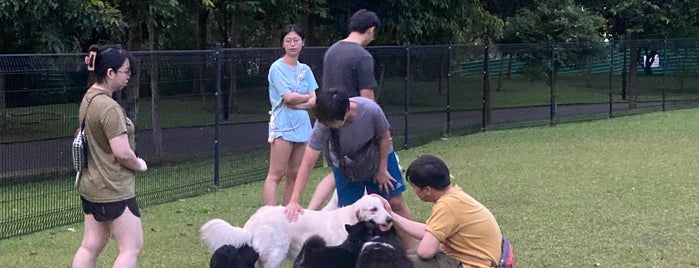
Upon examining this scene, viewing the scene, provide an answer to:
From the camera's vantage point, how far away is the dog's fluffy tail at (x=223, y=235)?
525 centimetres

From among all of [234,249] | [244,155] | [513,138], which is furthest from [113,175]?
[513,138]

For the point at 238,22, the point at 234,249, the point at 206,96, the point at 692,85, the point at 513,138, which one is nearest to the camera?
the point at 234,249

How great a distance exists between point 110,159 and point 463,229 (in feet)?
6.21

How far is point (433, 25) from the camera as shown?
1720 centimetres

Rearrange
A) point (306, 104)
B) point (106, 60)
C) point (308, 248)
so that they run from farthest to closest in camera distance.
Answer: point (306, 104) < point (308, 248) < point (106, 60)

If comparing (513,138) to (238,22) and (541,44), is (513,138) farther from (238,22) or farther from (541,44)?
(238,22)

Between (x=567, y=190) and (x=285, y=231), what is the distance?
526 centimetres

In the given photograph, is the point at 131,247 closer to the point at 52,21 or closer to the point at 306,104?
the point at 306,104

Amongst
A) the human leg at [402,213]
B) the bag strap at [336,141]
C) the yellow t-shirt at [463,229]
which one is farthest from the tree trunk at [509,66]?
the yellow t-shirt at [463,229]

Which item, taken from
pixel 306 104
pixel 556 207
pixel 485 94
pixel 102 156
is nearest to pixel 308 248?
pixel 102 156

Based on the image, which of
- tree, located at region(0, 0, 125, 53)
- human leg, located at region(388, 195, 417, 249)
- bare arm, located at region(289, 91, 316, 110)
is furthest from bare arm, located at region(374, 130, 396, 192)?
tree, located at region(0, 0, 125, 53)

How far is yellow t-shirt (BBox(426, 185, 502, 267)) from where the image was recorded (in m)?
4.53

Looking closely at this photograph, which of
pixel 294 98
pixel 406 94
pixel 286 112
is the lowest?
pixel 406 94

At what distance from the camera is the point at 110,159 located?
15.6 ft
